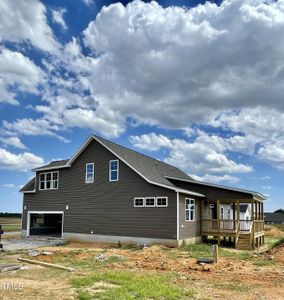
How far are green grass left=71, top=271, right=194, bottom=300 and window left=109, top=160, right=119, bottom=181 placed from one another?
13.4m

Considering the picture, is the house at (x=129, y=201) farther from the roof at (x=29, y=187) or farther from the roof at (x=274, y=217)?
the roof at (x=274, y=217)

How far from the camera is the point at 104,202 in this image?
2542 cm

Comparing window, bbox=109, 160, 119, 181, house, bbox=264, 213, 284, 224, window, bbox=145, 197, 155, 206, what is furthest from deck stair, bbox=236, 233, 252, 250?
house, bbox=264, 213, 284, 224

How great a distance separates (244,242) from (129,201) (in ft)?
25.9

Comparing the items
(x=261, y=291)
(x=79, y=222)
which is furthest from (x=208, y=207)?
(x=261, y=291)

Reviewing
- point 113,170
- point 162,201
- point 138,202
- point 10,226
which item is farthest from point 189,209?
point 10,226

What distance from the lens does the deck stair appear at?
23.4 meters

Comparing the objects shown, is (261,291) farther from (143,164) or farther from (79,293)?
(143,164)

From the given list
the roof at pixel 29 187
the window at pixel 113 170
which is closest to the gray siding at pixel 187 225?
the window at pixel 113 170

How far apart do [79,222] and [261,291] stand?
728 inches

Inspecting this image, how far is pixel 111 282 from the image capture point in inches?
418

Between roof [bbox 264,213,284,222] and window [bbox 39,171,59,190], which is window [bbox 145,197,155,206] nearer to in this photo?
window [bbox 39,171,59,190]

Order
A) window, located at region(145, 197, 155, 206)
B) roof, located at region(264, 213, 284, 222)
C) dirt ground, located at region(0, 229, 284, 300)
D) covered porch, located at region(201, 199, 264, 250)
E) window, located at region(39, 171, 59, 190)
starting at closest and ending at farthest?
1. dirt ground, located at region(0, 229, 284, 300)
2. window, located at region(145, 197, 155, 206)
3. covered porch, located at region(201, 199, 264, 250)
4. window, located at region(39, 171, 59, 190)
5. roof, located at region(264, 213, 284, 222)

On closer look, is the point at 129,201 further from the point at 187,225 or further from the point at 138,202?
the point at 187,225
